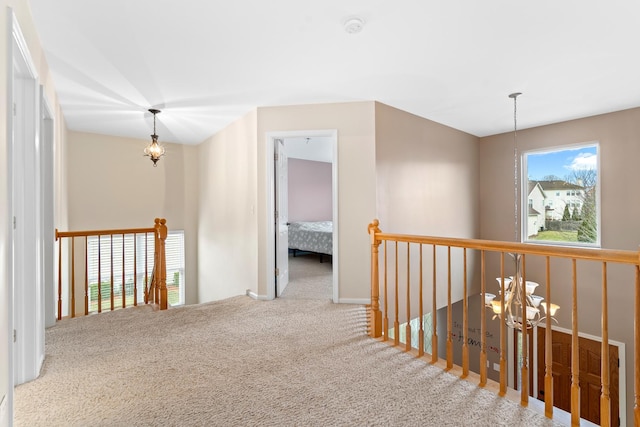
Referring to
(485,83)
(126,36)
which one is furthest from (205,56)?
(485,83)

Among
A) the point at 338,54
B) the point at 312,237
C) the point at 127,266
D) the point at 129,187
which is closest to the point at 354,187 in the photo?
Result: the point at 338,54

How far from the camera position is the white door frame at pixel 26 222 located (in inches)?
75.6

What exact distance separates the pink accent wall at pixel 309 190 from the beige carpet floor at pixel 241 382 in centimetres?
467

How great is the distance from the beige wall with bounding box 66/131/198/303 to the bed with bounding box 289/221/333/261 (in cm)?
185

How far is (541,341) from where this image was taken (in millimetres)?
5141

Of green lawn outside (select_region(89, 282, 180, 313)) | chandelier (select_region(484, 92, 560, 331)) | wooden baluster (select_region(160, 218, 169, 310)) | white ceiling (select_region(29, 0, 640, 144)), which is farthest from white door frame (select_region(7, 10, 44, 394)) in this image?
green lawn outside (select_region(89, 282, 180, 313))

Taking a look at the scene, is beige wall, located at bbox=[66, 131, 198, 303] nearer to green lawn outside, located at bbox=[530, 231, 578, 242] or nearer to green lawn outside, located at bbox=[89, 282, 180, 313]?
green lawn outside, located at bbox=[89, 282, 180, 313]

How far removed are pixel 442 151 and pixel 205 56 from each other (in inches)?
139

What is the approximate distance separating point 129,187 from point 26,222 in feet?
12.6

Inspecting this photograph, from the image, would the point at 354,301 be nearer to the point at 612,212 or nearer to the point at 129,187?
the point at 612,212

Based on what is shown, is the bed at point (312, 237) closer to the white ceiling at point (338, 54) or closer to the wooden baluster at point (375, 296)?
the white ceiling at point (338, 54)

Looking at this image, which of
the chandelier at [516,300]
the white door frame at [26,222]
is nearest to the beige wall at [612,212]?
the chandelier at [516,300]

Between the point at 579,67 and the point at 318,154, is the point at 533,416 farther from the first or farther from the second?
the point at 318,154

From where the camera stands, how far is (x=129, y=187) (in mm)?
5621
